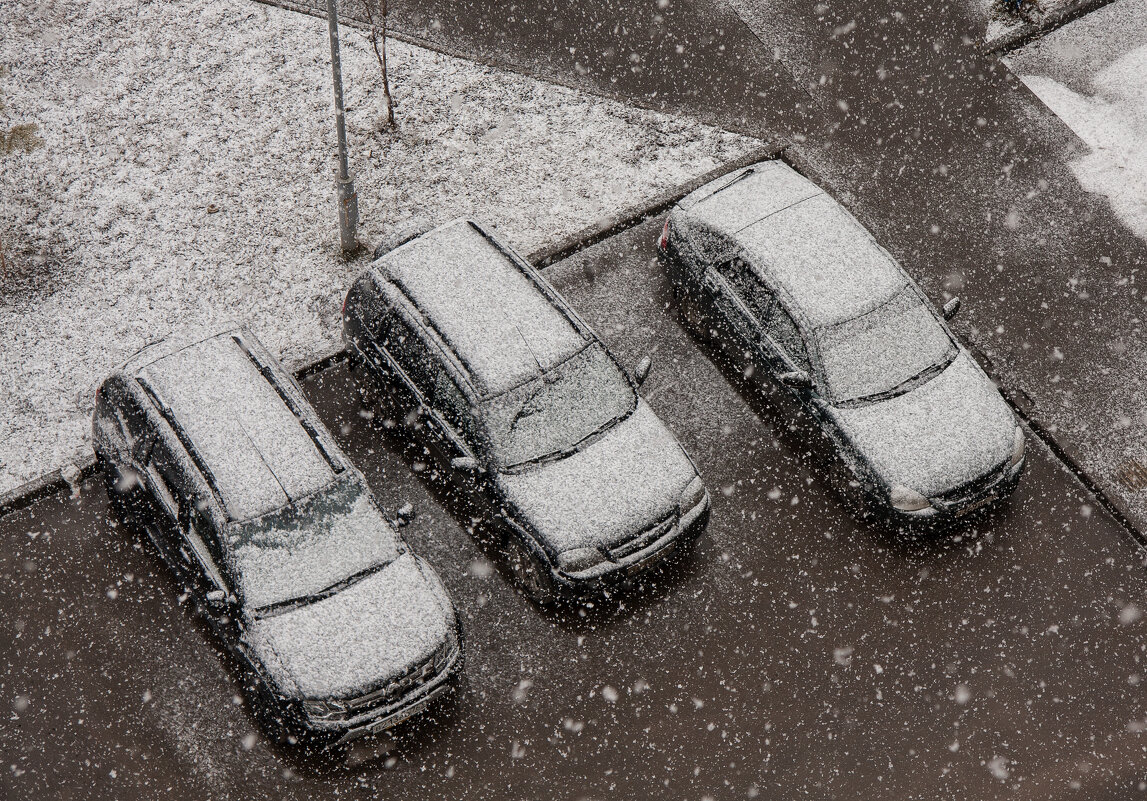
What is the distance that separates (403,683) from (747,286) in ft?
16.1

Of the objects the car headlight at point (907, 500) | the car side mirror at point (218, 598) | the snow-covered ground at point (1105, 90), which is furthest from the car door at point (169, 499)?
the snow-covered ground at point (1105, 90)

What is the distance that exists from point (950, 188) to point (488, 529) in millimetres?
6866

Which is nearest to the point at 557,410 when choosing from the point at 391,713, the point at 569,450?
the point at 569,450

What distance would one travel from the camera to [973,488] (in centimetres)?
971

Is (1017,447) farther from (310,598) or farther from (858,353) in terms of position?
(310,598)

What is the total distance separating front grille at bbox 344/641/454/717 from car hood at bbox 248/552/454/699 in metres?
0.05

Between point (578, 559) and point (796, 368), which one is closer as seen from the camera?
point (578, 559)

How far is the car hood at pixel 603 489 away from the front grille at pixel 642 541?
0.19 feet

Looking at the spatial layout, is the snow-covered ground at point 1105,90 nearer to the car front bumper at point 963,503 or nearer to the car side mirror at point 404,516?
the car front bumper at point 963,503

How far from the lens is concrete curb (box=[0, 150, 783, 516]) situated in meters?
9.80

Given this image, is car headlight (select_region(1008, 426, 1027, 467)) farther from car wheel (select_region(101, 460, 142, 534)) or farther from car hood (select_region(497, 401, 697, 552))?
car wheel (select_region(101, 460, 142, 534))

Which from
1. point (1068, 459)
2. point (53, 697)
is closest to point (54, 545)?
point (53, 697)

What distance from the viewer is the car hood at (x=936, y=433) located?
9.61m

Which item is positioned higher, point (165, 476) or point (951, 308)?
point (951, 308)
